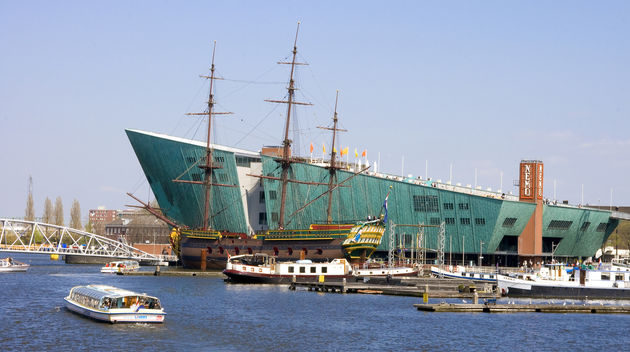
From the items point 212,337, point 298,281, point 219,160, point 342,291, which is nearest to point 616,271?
point 342,291

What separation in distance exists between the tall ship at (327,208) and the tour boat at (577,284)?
33.5 m

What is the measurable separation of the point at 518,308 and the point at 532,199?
60811 mm

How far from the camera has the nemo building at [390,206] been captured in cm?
12669

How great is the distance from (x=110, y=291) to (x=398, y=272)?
161 ft

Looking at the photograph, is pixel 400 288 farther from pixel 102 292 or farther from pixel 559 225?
pixel 559 225

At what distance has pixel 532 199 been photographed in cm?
12731

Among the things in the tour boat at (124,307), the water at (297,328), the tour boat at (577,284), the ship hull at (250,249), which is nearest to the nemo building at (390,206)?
the ship hull at (250,249)

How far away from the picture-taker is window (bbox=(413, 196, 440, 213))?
12850 centimetres

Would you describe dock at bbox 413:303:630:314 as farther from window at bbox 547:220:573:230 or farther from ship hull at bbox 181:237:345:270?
window at bbox 547:220:573:230

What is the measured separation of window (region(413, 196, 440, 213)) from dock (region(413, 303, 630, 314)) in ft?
193

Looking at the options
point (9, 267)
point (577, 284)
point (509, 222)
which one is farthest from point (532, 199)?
point (9, 267)

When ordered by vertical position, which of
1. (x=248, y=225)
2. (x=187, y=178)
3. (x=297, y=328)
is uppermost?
(x=187, y=178)

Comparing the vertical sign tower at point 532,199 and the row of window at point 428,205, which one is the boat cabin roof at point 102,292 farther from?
the vertical sign tower at point 532,199

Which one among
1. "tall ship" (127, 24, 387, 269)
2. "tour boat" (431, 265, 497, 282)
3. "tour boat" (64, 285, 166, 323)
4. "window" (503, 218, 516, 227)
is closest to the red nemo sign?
"window" (503, 218, 516, 227)
